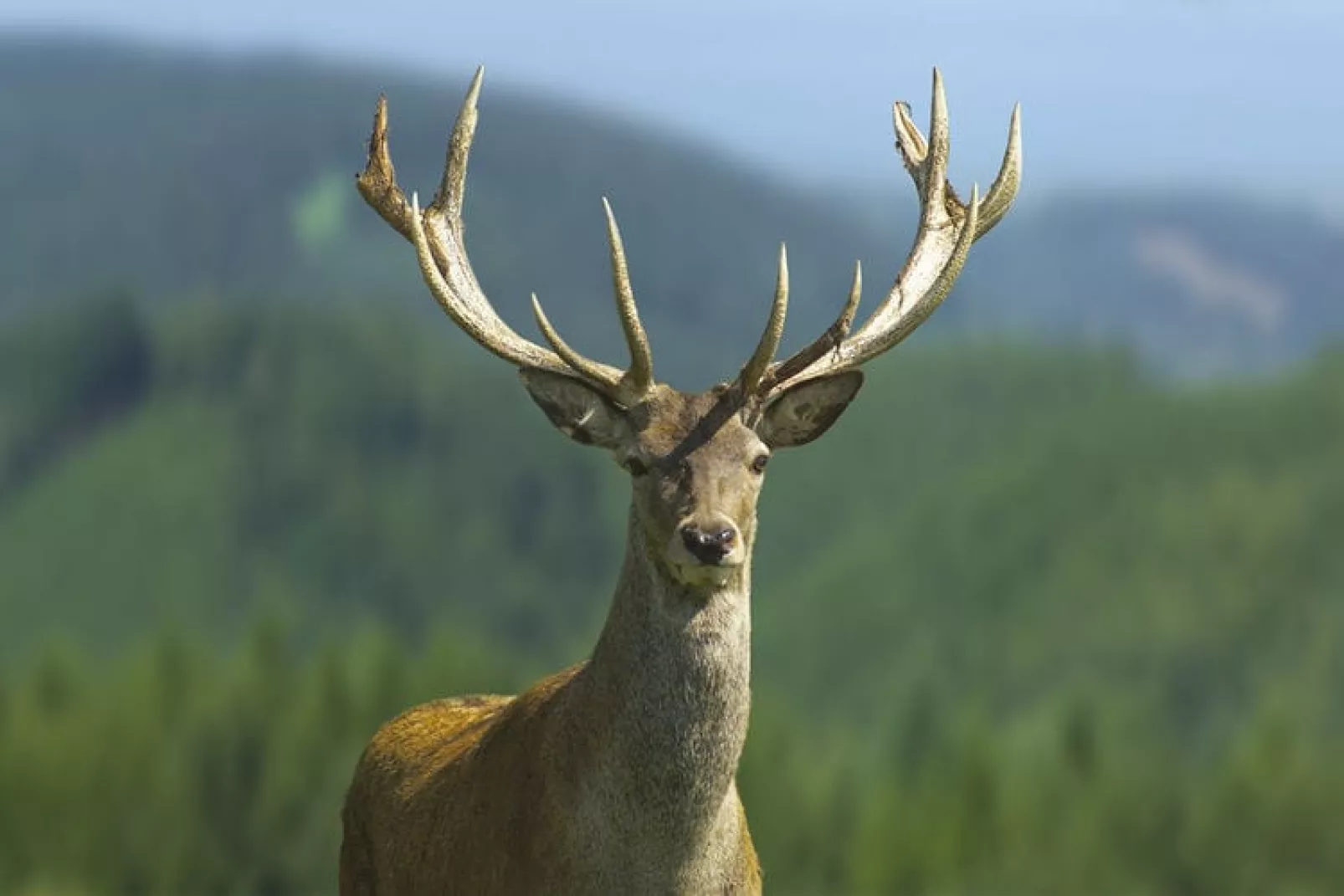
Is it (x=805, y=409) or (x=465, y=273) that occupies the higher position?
(x=465, y=273)

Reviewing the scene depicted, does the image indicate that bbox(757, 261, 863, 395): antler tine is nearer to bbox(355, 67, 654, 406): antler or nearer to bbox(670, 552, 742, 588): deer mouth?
bbox(355, 67, 654, 406): antler

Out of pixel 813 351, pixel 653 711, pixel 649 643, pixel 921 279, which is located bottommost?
pixel 653 711

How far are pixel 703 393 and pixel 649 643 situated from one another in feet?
3.37

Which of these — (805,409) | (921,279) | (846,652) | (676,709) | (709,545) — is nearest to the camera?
(709,545)

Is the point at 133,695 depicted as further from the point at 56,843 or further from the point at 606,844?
the point at 606,844

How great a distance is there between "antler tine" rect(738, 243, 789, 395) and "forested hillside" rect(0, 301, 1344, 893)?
44.0 metres

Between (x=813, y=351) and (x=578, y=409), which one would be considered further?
(x=813, y=351)

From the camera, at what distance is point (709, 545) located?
7.93 metres

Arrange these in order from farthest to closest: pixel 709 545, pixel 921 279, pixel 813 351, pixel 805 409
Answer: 1. pixel 921 279
2. pixel 813 351
3. pixel 805 409
4. pixel 709 545

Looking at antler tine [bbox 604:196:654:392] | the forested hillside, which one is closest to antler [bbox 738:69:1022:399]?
antler tine [bbox 604:196:654:392]

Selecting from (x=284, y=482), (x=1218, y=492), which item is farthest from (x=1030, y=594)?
(x=284, y=482)

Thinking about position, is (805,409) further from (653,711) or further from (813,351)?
(653,711)

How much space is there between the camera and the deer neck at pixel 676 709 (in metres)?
8.25

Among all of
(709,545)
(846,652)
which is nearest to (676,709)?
(709,545)
